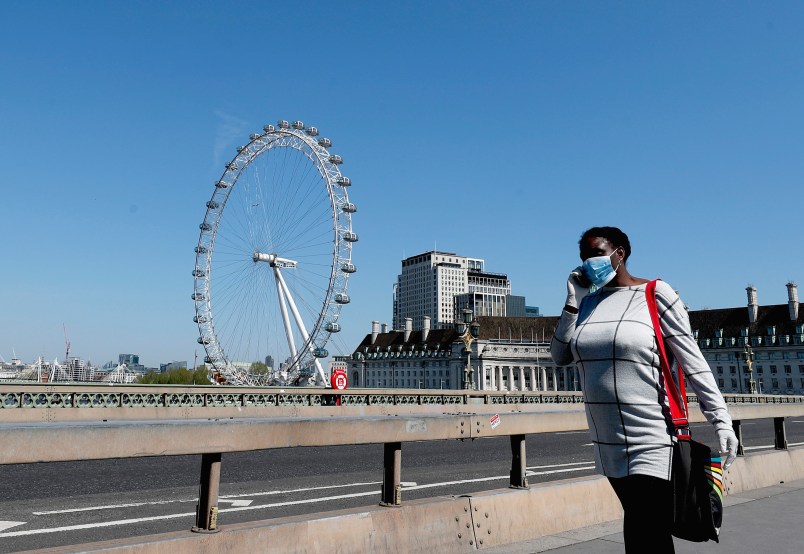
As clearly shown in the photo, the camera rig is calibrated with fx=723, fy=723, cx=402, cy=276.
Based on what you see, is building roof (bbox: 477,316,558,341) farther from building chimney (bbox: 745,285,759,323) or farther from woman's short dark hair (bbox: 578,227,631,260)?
woman's short dark hair (bbox: 578,227,631,260)

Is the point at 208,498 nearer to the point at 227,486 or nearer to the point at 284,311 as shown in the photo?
the point at 227,486

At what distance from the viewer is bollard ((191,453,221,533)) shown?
402 centimetres

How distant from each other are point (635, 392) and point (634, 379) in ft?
0.20

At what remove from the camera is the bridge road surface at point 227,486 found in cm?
675

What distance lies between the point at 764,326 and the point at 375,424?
150 m

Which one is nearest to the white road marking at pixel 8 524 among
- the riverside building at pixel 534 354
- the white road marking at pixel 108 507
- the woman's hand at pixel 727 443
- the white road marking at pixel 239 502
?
the white road marking at pixel 108 507

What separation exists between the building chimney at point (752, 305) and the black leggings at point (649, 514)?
15206cm

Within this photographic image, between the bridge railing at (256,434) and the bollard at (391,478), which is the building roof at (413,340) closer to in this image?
the bridge railing at (256,434)

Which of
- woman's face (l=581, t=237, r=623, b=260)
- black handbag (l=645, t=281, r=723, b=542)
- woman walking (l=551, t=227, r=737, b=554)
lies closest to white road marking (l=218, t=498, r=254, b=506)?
woman walking (l=551, t=227, r=737, b=554)

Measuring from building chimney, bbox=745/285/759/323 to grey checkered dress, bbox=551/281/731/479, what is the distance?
15190 cm

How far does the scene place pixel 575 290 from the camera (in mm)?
3736

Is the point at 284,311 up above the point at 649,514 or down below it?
above

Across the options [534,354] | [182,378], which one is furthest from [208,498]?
[534,354]

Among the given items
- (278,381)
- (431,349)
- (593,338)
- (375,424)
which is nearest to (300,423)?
(375,424)
